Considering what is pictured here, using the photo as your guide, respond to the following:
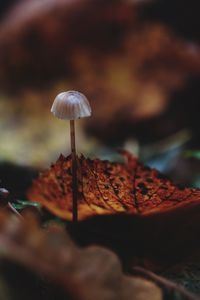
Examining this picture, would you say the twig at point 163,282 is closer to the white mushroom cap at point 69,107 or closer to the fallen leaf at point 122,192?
the fallen leaf at point 122,192

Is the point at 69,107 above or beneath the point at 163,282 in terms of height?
above

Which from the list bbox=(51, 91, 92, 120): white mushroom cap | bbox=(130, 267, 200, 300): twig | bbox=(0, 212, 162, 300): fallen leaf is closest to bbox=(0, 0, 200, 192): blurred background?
bbox=(51, 91, 92, 120): white mushroom cap

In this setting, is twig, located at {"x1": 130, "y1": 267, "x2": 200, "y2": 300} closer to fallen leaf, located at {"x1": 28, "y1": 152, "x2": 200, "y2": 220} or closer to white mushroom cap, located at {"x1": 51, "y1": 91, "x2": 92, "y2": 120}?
fallen leaf, located at {"x1": 28, "y1": 152, "x2": 200, "y2": 220}

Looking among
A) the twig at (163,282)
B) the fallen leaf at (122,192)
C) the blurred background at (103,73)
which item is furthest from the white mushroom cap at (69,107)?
the blurred background at (103,73)

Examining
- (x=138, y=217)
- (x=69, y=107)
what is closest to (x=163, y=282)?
(x=138, y=217)

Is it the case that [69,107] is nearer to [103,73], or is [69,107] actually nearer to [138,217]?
[138,217]

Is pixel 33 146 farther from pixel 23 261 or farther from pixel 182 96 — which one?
pixel 23 261
